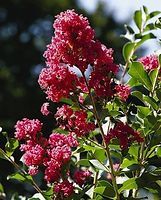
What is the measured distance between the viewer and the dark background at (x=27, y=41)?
1802 centimetres

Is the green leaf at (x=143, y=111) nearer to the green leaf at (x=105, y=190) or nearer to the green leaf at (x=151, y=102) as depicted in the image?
the green leaf at (x=151, y=102)

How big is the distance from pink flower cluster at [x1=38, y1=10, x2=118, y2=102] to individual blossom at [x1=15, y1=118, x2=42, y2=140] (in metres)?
0.13

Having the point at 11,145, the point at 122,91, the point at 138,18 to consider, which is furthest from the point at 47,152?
the point at 138,18

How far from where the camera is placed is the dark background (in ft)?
59.1

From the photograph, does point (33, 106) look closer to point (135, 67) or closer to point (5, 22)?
point (5, 22)

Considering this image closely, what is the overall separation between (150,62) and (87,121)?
0.25 metres

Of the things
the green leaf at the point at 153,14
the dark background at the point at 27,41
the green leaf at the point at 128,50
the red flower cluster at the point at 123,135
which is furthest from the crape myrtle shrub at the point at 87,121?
the dark background at the point at 27,41

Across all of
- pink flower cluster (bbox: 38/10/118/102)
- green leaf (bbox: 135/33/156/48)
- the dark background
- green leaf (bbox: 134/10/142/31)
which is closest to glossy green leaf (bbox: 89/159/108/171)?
pink flower cluster (bbox: 38/10/118/102)

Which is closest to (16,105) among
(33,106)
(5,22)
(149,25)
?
(33,106)

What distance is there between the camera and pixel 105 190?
1.36 metres

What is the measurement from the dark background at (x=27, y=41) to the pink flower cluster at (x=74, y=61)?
52.9ft

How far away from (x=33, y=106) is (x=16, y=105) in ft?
1.77

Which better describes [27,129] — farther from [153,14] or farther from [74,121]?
[153,14]

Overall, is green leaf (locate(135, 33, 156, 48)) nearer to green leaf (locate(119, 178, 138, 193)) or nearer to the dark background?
green leaf (locate(119, 178, 138, 193))
